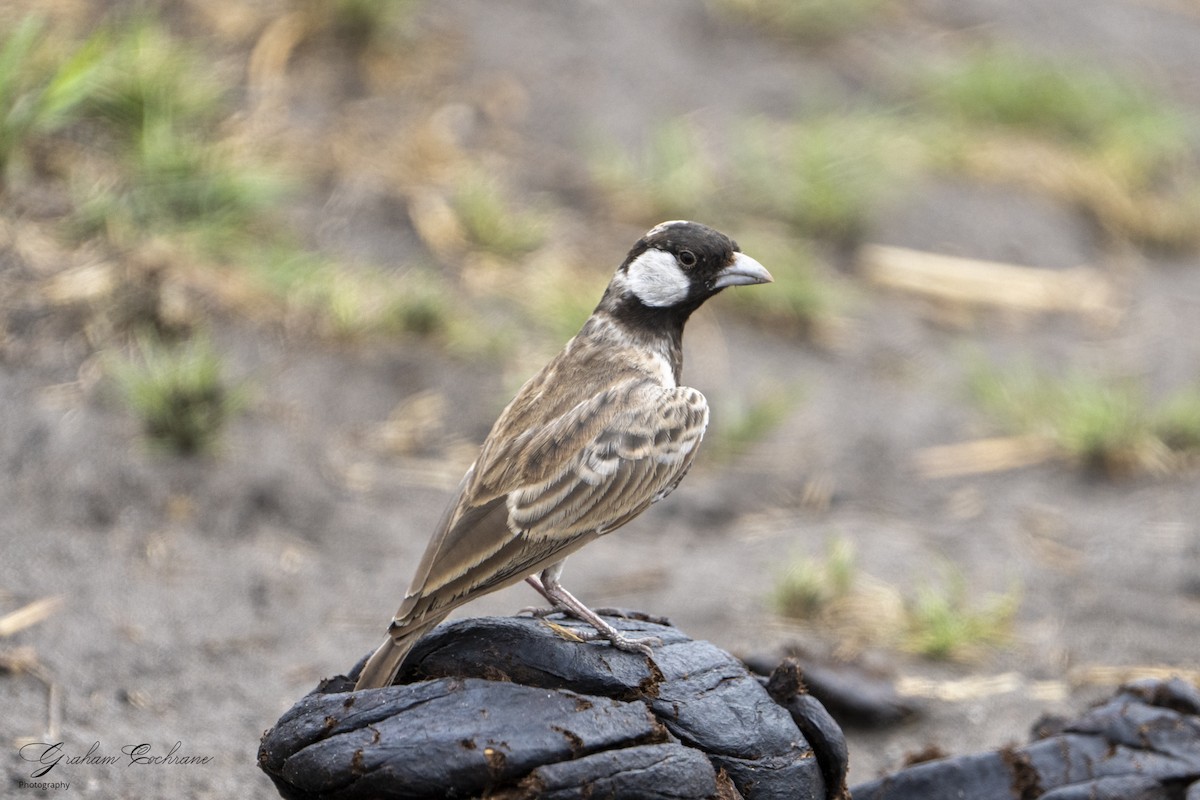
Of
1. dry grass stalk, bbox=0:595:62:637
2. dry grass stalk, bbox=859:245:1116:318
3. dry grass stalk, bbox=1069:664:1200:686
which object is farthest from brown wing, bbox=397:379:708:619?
dry grass stalk, bbox=859:245:1116:318

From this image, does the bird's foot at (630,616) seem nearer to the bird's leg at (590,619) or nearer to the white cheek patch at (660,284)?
the bird's leg at (590,619)

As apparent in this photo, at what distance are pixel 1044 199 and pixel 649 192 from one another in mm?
3389

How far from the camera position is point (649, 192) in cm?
1005

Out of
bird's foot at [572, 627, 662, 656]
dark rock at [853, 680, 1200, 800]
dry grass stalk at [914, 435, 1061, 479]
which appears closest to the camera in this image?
bird's foot at [572, 627, 662, 656]

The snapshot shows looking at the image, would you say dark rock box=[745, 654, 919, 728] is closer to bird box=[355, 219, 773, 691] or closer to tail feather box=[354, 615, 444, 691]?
bird box=[355, 219, 773, 691]

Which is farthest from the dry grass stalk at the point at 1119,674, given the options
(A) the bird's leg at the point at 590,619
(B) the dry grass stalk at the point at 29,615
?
(B) the dry grass stalk at the point at 29,615

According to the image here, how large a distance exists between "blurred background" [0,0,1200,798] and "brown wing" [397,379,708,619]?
1.22 metres

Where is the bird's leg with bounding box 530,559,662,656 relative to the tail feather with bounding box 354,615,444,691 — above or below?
below

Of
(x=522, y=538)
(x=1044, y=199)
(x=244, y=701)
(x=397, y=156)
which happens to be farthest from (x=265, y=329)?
(x=1044, y=199)

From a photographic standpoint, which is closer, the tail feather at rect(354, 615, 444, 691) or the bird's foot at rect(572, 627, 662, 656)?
the tail feather at rect(354, 615, 444, 691)

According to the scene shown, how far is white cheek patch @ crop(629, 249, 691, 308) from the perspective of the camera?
5.49 metres

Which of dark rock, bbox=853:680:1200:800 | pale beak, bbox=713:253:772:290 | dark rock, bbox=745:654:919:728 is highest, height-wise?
pale beak, bbox=713:253:772:290

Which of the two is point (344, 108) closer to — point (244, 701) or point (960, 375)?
point (960, 375)

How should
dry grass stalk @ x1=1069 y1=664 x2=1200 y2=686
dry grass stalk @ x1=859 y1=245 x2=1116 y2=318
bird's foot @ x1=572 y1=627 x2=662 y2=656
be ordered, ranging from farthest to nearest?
dry grass stalk @ x1=859 y1=245 x2=1116 y2=318 → dry grass stalk @ x1=1069 y1=664 x2=1200 y2=686 → bird's foot @ x1=572 y1=627 x2=662 y2=656
